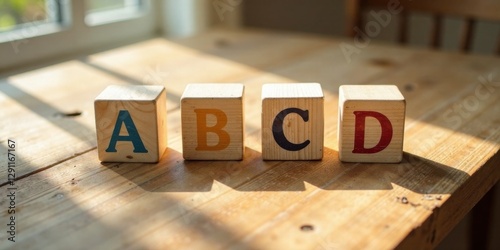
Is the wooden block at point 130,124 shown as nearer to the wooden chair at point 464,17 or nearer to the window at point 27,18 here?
the window at point 27,18

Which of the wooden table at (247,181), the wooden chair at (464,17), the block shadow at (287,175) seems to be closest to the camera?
the wooden table at (247,181)

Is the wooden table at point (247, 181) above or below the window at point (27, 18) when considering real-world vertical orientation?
below

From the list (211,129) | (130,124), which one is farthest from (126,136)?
(211,129)

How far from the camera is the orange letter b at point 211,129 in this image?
3.02ft

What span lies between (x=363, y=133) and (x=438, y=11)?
0.98 m

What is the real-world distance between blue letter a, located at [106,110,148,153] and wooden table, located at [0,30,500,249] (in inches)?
1.1

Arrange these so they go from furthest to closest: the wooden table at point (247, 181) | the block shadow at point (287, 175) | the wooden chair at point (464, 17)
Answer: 1. the wooden chair at point (464, 17)
2. the block shadow at point (287, 175)
3. the wooden table at point (247, 181)

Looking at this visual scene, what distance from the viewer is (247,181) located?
870 millimetres

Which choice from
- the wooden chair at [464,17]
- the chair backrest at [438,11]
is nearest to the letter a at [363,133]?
the wooden chair at [464,17]

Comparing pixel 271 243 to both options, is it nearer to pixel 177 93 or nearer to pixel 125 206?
pixel 125 206

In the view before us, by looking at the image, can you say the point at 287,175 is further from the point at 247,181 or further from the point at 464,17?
the point at 464,17

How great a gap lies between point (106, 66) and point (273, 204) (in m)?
0.85

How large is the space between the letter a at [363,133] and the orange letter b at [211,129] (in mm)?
196

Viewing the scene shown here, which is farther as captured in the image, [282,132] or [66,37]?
[66,37]
